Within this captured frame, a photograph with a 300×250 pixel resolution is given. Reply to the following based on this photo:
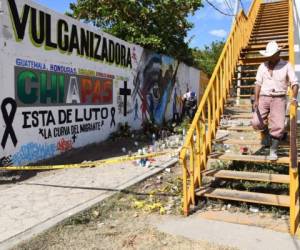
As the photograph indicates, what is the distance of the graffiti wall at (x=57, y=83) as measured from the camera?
7402 millimetres

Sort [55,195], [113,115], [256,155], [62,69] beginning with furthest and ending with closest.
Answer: [113,115], [62,69], [256,155], [55,195]

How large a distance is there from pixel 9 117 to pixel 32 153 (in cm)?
92

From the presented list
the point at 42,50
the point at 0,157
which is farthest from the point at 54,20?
the point at 0,157

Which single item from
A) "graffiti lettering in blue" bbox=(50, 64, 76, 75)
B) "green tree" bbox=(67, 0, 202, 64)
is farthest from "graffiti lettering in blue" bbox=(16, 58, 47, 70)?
"green tree" bbox=(67, 0, 202, 64)

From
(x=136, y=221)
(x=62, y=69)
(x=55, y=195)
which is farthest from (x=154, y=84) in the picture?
(x=136, y=221)

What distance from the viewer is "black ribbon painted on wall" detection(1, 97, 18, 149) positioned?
7.27 meters

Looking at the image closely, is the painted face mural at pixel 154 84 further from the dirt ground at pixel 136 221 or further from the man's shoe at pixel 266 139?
the dirt ground at pixel 136 221

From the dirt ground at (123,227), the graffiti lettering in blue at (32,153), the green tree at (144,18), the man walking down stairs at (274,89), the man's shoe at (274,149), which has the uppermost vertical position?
the green tree at (144,18)

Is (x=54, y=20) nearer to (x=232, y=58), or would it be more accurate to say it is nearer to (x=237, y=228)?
(x=232, y=58)

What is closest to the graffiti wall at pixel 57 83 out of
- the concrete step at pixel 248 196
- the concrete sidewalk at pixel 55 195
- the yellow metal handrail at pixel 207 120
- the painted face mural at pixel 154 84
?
the painted face mural at pixel 154 84

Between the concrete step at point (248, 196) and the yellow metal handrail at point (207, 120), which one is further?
the yellow metal handrail at point (207, 120)

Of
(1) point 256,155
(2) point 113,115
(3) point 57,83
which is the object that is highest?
(3) point 57,83

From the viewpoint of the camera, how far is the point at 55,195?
19.9ft

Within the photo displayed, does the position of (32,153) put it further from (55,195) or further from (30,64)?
(55,195)
